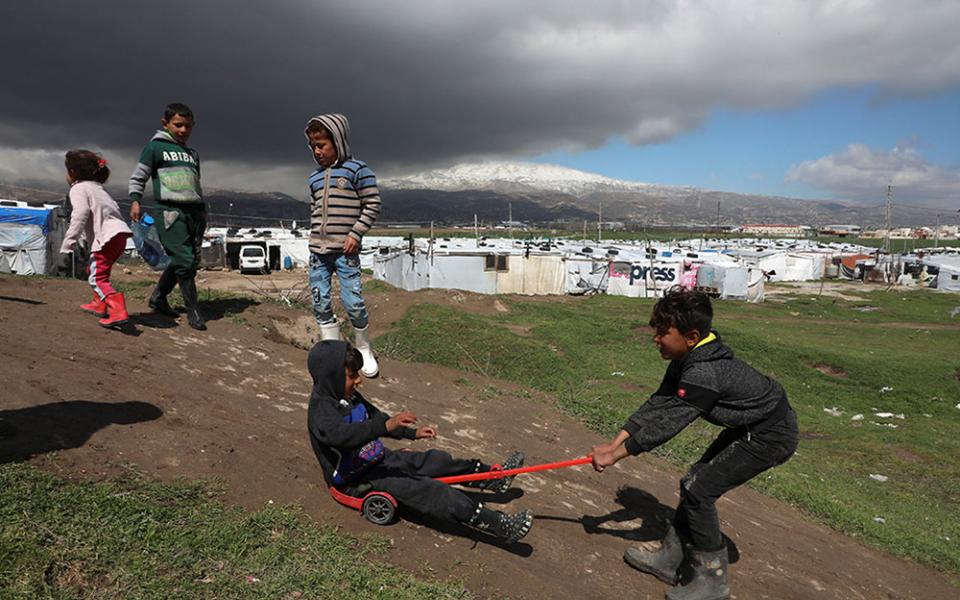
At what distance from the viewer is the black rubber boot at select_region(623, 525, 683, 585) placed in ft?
12.3

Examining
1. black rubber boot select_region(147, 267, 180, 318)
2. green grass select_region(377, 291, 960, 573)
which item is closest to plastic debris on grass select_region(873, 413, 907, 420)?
green grass select_region(377, 291, 960, 573)

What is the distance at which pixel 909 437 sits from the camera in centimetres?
1083

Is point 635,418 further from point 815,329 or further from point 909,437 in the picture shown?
point 815,329

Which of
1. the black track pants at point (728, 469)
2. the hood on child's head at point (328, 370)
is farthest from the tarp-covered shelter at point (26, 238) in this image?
the black track pants at point (728, 469)

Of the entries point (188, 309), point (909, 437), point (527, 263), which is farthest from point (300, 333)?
point (527, 263)

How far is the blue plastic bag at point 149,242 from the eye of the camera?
667 centimetres

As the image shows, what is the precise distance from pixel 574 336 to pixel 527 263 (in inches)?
675

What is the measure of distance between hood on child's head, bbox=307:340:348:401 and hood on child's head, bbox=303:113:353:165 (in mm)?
3118

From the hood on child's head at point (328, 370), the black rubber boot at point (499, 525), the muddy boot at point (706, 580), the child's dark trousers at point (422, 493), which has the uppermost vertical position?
the hood on child's head at point (328, 370)

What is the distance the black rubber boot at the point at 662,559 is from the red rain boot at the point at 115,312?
217 inches

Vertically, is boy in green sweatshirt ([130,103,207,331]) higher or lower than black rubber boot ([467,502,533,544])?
higher

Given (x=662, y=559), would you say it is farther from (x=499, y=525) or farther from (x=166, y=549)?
(x=166, y=549)

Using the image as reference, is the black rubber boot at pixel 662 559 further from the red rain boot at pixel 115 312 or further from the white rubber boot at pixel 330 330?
the red rain boot at pixel 115 312

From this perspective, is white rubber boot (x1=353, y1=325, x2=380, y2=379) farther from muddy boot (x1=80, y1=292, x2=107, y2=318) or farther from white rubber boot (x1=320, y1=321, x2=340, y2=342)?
muddy boot (x1=80, y1=292, x2=107, y2=318)
